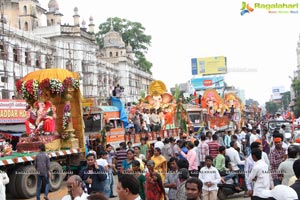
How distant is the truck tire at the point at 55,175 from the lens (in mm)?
13000

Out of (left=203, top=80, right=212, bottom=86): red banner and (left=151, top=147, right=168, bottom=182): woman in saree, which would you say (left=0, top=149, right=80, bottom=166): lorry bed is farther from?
(left=203, top=80, right=212, bottom=86): red banner

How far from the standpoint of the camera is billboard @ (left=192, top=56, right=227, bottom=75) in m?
83.8

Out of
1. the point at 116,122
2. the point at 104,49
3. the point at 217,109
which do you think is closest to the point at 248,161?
the point at 116,122

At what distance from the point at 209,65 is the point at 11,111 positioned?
6582cm

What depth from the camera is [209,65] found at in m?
84.4

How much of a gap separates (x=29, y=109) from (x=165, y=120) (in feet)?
37.9

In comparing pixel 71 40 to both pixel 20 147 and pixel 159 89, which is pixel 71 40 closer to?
pixel 159 89

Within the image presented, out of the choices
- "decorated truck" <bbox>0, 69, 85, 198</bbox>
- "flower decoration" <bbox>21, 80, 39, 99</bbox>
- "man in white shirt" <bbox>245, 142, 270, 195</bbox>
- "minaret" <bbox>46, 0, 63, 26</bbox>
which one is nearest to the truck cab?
"decorated truck" <bbox>0, 69, 85, 198</bbox>

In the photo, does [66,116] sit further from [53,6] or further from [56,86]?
[53,6]

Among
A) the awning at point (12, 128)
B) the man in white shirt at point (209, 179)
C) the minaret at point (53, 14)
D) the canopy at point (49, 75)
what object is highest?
the minaret at point (53, 14)

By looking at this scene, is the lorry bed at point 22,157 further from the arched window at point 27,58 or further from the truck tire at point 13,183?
the arched window at point 27,58

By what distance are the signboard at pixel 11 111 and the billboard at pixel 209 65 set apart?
6441 centimetres

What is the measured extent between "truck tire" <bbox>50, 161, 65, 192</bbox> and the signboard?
29.6ft

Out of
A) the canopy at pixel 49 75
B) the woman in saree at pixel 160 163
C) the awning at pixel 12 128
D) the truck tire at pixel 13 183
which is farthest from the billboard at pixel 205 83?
the woman in saree at pixel 160 163
